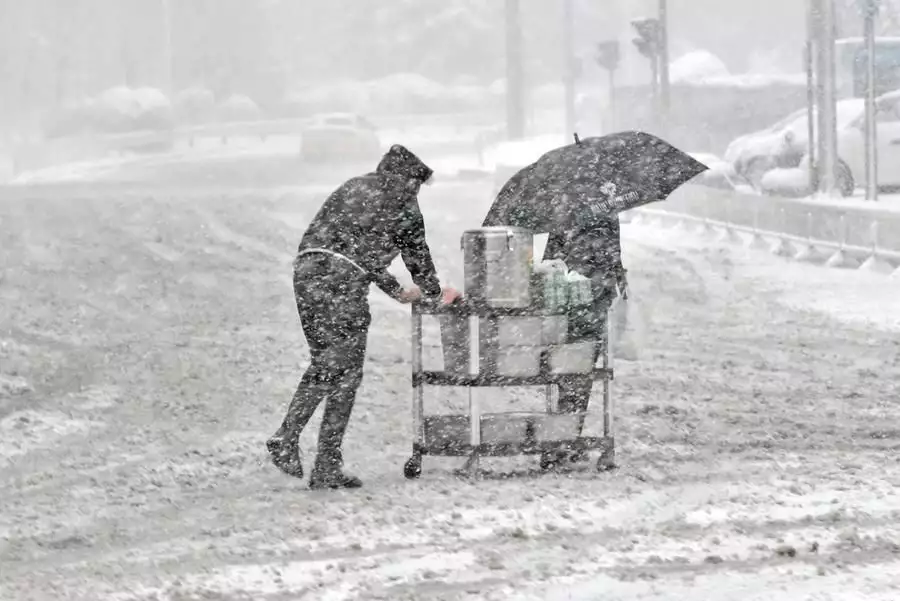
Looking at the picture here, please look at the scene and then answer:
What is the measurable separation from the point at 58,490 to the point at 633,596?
3731 mm

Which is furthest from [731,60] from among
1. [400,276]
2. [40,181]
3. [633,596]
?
[633,596]

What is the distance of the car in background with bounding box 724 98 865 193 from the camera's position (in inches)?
1087

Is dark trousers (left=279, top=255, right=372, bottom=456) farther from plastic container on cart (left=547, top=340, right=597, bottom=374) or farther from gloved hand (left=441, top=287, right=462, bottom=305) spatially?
plastic container on cart (left=547, top=340, right=597, bottom=374)

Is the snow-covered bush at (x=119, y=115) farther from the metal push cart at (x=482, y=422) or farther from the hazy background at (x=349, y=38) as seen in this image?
the metal push cart at (x=482, y=422)

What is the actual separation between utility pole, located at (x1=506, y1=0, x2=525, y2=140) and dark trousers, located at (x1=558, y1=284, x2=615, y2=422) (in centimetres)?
4236

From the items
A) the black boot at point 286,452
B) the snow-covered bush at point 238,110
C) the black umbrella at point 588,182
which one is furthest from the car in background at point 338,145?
the black boot at point 286,452

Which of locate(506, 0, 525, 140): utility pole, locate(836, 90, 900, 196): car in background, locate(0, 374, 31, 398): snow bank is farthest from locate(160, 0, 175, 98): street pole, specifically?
locate(0, 374, 31, 398): snow bank

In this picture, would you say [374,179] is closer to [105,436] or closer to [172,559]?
[172,559]

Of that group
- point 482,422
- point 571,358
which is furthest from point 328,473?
point 571,358

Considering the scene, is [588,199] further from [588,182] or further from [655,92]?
[655,92]

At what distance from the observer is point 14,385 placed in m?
11.9

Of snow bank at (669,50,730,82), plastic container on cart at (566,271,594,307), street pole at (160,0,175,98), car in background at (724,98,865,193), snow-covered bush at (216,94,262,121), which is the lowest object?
plastic container on cart at (566,271,594,307)

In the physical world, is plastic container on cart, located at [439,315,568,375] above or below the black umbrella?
below

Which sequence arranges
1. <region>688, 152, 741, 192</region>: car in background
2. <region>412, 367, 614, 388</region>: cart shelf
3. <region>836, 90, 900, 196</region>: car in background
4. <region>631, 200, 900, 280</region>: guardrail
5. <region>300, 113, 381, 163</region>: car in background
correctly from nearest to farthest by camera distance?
<region>412, 367, 614, 388</region>: cart shelf, <region>631, 200, 900, 280</region>: guardrail, <region>836, 90, 900, 196</region>: car in background, <region>688, 152, 741, 192</region>: car in background, <region>300, 113, 381, 163</region>: car in background
